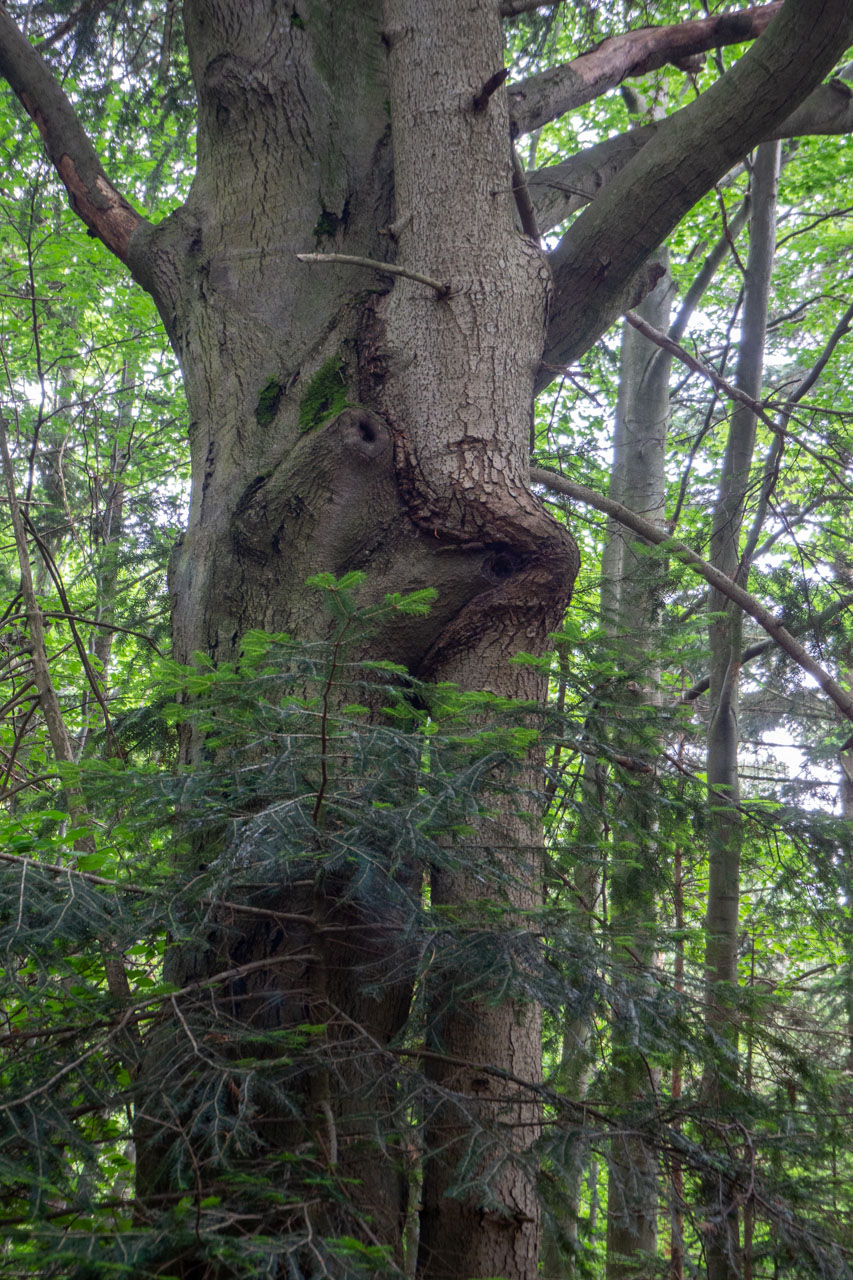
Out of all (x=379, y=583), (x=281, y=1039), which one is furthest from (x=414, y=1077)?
(x=379, y=583)

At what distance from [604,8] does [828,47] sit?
3.20 m

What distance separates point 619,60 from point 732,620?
298 centimetres

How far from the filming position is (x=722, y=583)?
12.3 ft

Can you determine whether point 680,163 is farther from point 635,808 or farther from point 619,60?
point 635,808

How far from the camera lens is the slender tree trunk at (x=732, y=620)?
3899 millimetres

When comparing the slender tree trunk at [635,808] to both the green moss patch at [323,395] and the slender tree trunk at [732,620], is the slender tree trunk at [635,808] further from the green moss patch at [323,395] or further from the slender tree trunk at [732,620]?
the green moss patch at [323,395]

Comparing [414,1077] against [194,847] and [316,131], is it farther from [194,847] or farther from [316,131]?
[316,131]

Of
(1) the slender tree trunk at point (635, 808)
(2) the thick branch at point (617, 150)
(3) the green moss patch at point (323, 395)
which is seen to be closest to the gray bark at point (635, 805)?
(1) the slender tree trunk at point (635, 808)

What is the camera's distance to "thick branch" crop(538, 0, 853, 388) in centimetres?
321

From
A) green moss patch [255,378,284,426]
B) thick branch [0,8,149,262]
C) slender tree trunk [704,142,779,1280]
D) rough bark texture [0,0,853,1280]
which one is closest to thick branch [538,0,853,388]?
rough bark texture [0,0,853,1280]

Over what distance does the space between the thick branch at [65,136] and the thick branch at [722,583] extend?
2291 millimetres

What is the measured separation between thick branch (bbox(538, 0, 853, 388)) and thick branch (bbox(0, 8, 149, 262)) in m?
2.03

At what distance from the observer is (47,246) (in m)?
7.71

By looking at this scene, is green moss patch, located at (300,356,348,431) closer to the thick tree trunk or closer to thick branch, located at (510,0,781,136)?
the thick tree trunk
